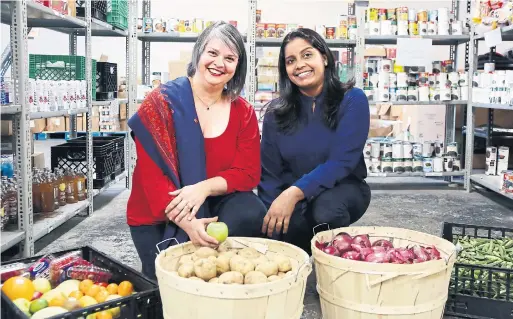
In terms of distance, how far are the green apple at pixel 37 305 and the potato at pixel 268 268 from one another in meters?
0.63

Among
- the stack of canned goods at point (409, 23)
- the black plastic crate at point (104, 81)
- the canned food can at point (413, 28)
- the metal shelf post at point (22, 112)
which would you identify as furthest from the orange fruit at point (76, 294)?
the canned food can at point (413, 28)

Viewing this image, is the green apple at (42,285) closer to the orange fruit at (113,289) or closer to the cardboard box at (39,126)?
the orange fruit at (113,289)

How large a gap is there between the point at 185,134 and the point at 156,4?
24.6 ft

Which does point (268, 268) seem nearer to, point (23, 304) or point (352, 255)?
point (352, 255)

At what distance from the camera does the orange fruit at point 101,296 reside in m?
1.62

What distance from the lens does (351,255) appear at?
1816 mm

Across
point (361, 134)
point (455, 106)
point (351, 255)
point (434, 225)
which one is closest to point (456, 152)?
point (455, 106)

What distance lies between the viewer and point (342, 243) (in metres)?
1.91

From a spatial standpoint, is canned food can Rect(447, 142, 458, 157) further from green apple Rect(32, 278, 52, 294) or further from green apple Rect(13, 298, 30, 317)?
green apple Rect(13, 298, 30, 317)

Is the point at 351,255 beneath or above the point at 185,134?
beneath

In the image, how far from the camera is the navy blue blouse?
2246 millimetres

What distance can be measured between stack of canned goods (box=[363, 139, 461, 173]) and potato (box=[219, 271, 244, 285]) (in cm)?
363

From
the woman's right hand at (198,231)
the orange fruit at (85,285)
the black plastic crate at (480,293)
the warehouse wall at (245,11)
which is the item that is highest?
the warehouse wall at (245,11)

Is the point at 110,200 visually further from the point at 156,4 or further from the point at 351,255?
the point at 156,4
